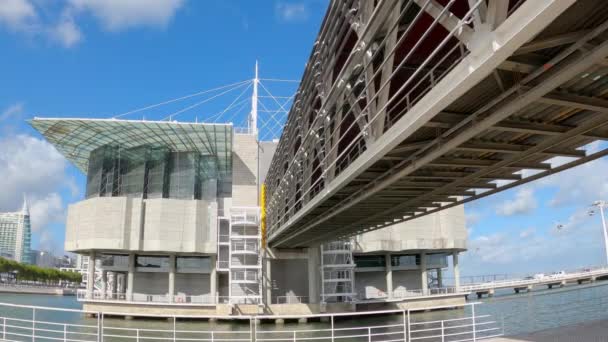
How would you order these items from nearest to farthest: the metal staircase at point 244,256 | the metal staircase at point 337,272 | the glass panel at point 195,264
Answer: the metal staircase at point 337,272, the metal staircase at point 244,256, the glass panel at point 195,264

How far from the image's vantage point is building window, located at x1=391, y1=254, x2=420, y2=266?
5819cm

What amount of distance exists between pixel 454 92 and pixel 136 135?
48353 mm

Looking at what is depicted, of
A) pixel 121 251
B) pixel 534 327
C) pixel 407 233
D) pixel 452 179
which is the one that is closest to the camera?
pixel 452 179

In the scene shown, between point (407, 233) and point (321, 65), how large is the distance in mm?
41395

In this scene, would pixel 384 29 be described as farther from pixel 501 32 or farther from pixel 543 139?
pixel 501 32

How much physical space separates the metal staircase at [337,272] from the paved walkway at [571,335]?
28.7 metres

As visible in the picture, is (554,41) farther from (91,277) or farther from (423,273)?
(423,273)

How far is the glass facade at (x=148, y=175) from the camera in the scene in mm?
52594

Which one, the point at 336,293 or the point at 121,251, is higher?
the point at 121,251

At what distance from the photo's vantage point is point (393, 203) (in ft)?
64.6

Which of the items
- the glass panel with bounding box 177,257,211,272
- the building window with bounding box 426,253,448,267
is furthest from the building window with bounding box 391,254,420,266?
the glass panel with bounding box 177,257,211,272

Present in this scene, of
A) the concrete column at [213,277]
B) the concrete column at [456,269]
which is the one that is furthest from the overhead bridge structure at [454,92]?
the concrete column at [456,269]

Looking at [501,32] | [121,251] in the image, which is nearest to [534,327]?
[501,32]

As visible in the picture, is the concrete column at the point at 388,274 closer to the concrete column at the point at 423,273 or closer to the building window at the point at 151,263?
the concrete column at the point at 423,273
